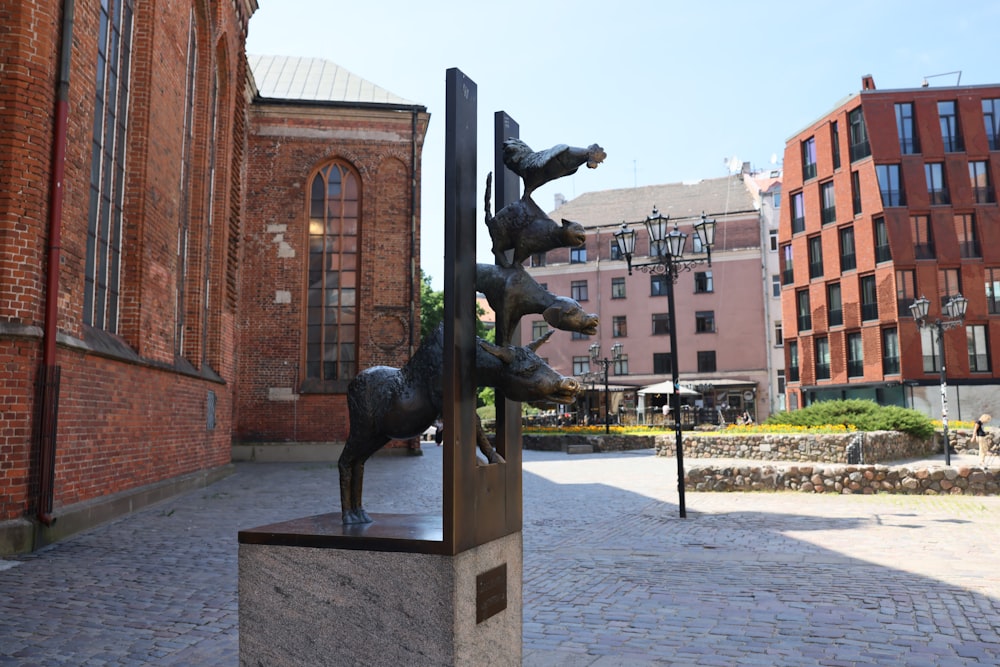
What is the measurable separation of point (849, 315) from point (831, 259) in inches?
136

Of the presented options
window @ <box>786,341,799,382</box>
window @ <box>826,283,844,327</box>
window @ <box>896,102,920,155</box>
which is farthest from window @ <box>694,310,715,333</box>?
window @ <box>896,102,920,155</box>

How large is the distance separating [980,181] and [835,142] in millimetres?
7215

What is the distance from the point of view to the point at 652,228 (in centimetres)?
1347

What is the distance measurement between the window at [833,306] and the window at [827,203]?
11.9ft

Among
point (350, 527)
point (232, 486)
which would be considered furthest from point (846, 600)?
point (232, 486)

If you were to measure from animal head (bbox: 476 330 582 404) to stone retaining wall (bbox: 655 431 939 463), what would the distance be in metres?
18.1

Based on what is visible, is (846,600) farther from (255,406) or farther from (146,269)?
(255,406)

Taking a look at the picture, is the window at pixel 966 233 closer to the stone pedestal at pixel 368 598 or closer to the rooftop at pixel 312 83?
the rooftop at pixel 312 83

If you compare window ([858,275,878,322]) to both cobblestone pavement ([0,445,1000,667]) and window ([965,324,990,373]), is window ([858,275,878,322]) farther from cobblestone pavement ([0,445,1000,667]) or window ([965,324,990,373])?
cobblestone pavement ([0,445,1000,667])

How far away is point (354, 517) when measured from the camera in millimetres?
3354

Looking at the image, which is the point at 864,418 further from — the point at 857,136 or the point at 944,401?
the point at 857,136

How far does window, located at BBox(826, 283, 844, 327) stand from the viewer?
41.2 meters

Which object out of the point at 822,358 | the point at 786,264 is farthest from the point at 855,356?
the point at 786,264

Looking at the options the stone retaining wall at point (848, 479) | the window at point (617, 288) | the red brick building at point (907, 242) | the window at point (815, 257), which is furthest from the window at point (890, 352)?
the stone retaining wall at point (848, 479)
